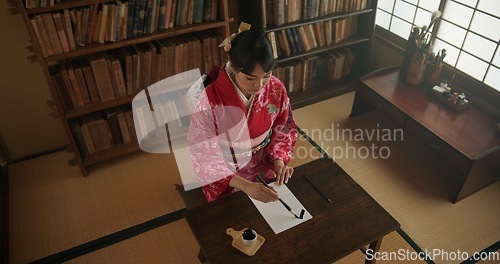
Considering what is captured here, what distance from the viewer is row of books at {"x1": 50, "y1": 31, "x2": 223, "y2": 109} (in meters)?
2.43

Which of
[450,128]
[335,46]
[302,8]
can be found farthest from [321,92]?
[450,128]

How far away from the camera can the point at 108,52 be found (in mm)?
2568

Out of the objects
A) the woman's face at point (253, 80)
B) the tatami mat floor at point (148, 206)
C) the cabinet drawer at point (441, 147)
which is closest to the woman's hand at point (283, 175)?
the woman's face at point (253, 80)

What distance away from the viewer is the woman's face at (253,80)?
61.3 inches

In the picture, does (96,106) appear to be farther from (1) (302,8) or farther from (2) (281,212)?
(1) (302,8)

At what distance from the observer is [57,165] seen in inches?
112

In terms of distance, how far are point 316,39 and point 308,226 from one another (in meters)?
2.14

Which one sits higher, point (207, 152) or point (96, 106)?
point (207, 152)

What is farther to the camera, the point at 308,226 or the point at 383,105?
the point at 383,105

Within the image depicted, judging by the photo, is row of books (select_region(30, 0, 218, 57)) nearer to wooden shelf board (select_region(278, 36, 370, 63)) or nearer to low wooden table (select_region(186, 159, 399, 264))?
wooden shelf board (select_region(278, 36, 370, 63))

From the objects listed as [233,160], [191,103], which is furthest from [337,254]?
[191,103]

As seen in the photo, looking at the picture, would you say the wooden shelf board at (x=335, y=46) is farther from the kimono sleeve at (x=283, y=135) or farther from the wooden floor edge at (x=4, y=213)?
the wooden floor edge at (x=4, y=213)

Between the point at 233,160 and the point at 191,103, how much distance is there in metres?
0.37

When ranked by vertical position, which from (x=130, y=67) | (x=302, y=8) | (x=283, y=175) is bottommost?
(x=283, y=175)
